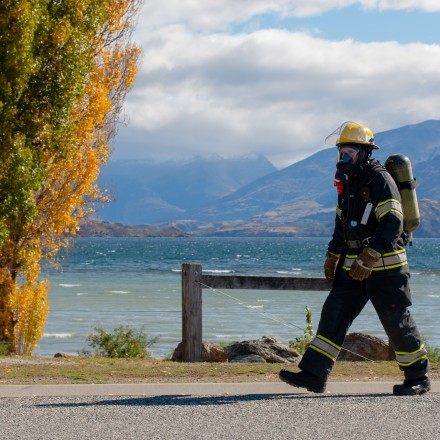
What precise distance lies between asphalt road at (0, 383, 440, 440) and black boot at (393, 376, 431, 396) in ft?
0.23

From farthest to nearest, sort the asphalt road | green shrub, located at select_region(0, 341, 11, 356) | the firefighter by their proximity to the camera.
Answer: green shrub, located at select_region(0, 341, 11, 356), the firefighter, the asphalt road

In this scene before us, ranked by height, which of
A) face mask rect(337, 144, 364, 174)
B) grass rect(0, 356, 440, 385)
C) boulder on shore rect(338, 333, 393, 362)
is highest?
face mask rect(337, 144, 364, 174)

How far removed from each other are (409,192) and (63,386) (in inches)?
123

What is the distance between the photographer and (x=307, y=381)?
22.2 ft

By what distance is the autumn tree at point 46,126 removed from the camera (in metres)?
10.3

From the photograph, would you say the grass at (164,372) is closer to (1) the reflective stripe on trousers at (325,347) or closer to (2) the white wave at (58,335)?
(1) the reflective stripe on trousers at (325,347)

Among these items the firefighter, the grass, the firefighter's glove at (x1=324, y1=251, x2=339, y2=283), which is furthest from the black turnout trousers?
the grass

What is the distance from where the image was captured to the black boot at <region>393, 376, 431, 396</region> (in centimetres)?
674

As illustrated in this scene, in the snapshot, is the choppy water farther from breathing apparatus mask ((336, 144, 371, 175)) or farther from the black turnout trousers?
breathing apparatus mask ((336, 144, 371, 175))

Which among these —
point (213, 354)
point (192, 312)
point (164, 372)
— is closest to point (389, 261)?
point (164, 372)

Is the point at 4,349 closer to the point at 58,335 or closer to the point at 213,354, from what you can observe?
the point at 213,354

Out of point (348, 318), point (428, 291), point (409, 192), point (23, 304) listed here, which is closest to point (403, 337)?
point (348, 318)

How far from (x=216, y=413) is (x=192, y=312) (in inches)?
151

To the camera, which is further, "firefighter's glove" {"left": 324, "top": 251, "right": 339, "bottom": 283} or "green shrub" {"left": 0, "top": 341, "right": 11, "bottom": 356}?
"green shrub" {"left": 0, "top": 341, "right": 11, "bottom": 356}
